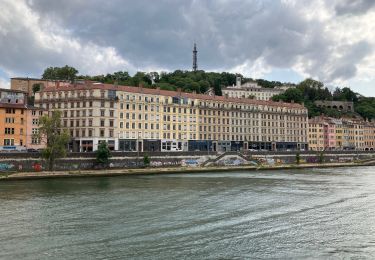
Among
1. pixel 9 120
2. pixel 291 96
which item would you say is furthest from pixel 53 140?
pixel 291 96

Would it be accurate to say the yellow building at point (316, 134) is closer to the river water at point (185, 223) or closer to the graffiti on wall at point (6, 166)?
the river water at point (185, 223)

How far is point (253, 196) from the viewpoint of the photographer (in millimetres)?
50844

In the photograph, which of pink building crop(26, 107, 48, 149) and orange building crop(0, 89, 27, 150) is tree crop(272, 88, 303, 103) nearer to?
pink building crop(26, 107, 48, 149)

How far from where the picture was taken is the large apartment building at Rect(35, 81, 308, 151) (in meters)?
98.6

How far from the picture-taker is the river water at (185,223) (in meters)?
26.3

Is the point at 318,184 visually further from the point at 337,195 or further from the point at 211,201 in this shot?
the point at 211,201

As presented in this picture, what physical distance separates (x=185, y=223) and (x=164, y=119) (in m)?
76.6

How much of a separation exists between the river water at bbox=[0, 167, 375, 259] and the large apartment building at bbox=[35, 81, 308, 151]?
43433mm

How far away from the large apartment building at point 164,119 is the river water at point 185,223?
142 feet

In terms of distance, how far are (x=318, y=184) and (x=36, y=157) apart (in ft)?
149

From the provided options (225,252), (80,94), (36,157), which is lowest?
(225,252)

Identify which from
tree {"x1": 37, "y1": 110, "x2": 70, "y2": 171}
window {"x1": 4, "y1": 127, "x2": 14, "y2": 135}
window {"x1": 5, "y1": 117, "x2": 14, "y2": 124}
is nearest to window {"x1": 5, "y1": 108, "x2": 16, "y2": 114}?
window {"x1": 5, "y1": 117, "x2": 14, "y2": 124}

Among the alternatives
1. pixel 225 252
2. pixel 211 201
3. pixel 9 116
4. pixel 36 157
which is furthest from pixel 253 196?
pixel 9 116

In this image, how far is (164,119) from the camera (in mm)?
109500
